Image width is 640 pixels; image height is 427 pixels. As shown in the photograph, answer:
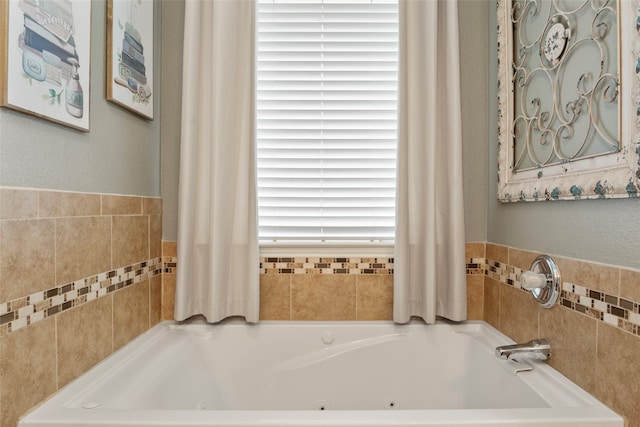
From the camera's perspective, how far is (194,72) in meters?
1.58

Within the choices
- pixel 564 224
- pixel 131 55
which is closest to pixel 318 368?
pixel 564 224

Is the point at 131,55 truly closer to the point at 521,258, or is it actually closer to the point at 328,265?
the point at 328,265

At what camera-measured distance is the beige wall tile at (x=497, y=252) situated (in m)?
1.53

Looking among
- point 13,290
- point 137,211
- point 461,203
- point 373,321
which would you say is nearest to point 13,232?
point 13,290

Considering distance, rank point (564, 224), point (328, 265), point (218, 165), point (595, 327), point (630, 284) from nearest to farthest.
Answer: point (630, 284)
point (595, 327)
point (564, 224)
point (218, 165)
point (328, 265)

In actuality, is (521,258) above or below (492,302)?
above

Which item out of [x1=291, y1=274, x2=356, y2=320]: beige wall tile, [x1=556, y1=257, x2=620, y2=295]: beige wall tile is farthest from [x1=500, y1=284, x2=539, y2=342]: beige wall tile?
[x1=291, y1=274, x2=356, y2=320]: beige wall tile

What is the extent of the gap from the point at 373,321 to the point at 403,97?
3.46 ft

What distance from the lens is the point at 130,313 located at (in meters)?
1.45

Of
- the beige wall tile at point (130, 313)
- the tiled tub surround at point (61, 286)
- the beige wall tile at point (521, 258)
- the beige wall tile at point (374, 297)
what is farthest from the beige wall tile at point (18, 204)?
the beige wall tile at point (521, 258)

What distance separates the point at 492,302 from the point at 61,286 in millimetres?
1685

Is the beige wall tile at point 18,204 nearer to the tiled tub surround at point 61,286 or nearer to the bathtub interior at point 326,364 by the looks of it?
the tiled tub surround at point 61,286

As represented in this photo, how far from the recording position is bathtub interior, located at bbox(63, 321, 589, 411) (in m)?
1.48

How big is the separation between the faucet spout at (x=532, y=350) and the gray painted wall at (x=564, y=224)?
0.32 metres
